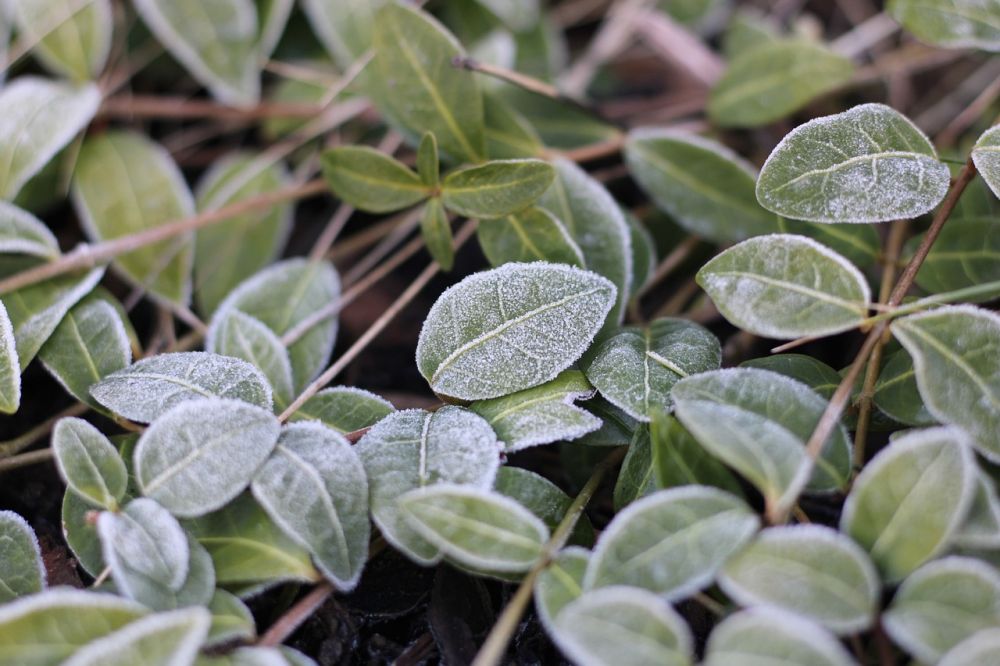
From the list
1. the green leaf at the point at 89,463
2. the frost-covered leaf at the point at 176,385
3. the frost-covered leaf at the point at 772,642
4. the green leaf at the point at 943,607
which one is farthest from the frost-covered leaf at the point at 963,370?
the green leaf at the point at 89,463

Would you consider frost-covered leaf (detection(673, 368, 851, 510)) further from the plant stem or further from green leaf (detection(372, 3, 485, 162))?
green leaf (detection(372, 3, 485, 162))

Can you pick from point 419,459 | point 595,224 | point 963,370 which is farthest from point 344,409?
point 963,370

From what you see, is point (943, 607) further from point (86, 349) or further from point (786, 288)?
point (86, 349)

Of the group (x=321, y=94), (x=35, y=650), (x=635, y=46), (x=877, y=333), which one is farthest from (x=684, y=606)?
(x=635, y=46)

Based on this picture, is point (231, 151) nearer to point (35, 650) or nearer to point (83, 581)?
point (83, 581)

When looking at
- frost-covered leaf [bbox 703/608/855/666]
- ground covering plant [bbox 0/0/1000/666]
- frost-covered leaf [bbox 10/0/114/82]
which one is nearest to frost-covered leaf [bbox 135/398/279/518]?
ground covering plant [bbox 0/0/1000/666]
